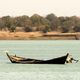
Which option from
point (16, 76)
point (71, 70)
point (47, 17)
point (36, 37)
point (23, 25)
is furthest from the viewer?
point (47, 17)

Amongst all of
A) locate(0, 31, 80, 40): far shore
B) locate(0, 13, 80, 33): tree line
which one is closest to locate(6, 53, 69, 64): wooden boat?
locate(0, 31, 80, 40): far shore

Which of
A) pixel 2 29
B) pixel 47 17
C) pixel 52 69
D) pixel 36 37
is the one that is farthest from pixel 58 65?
pixel 47 17

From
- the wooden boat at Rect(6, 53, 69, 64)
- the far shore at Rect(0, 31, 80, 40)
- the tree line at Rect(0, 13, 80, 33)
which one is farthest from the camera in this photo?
the tree line at Rect(0, 13, 80, 33)

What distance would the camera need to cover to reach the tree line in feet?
505

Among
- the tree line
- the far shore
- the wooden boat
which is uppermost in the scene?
the wooden boat

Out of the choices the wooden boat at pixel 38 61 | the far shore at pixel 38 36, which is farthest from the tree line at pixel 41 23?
the wooden boat at pixel 38 61

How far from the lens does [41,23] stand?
172 m

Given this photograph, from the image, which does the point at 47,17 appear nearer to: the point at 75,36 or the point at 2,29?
the point at 2,29

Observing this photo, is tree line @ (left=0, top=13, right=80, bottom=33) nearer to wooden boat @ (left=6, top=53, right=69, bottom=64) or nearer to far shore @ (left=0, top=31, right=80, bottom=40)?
far shore @ (left=0, top=31, right=80, bottom=40)

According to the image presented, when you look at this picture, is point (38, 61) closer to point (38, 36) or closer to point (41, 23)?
point (38, 36)

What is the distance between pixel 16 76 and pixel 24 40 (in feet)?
319

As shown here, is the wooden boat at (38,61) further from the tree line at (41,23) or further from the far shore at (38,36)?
the tree line at (41,23)

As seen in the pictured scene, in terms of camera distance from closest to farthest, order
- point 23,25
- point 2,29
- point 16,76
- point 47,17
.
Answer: point 16,76 < point 2,29 < point 23,25 < point 47,17

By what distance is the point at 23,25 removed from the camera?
554ft
